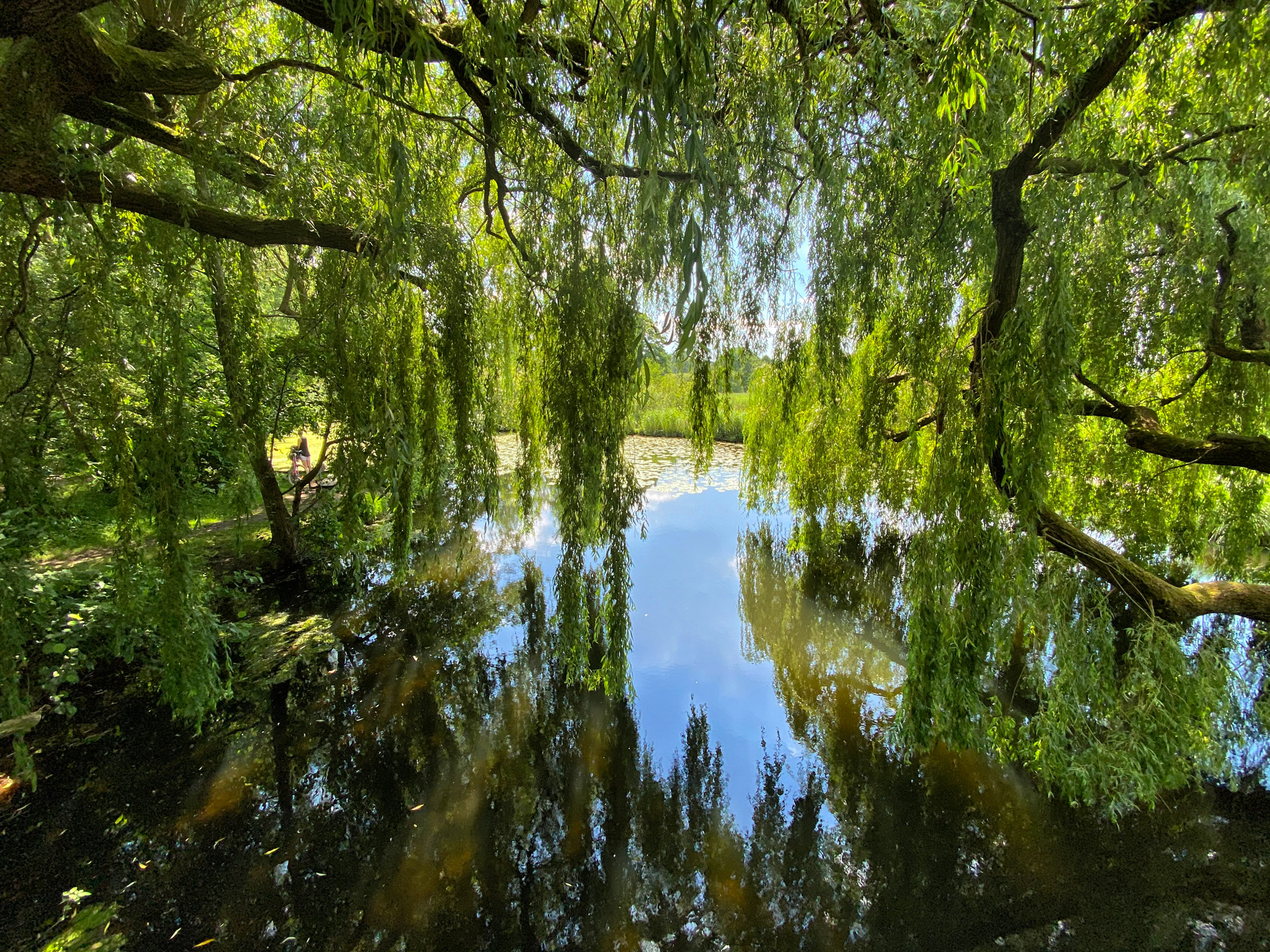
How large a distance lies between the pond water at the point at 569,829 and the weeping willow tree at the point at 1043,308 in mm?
384

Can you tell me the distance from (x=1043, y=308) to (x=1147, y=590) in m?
1.52

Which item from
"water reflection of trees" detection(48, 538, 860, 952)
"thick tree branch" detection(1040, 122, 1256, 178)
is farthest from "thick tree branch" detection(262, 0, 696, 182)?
"water reflection of trees" detection(48, 538, 860, 952)

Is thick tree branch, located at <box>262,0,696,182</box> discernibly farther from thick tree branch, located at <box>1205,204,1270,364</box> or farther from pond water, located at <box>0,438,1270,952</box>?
thick tree branch, located at <box>1205,204,1270,364</box>

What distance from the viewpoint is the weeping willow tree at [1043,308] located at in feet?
6.07

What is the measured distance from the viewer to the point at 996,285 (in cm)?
212

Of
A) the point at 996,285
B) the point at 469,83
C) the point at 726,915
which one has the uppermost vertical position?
the point at 469,83

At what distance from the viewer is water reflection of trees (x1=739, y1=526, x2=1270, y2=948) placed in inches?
81.8

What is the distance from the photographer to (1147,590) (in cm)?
244

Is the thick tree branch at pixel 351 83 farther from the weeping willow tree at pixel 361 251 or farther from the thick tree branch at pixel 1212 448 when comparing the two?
the thick tree branch at pixel 1212 448

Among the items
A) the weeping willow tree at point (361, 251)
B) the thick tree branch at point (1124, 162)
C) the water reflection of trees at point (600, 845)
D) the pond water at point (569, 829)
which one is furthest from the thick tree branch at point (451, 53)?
the pond water at point (569, 829)

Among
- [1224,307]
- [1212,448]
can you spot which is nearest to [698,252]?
[1212,448]

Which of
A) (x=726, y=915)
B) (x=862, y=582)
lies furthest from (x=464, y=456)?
(x=862, y=582)

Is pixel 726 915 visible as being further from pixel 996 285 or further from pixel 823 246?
pixel 823 246

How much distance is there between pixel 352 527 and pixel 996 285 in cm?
356
